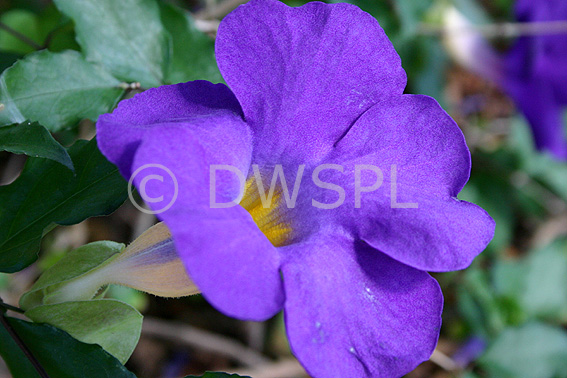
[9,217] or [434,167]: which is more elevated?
[434,167]

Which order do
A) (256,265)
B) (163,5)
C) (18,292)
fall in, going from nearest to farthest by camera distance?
(256,265) → (163,5) → (18,292)

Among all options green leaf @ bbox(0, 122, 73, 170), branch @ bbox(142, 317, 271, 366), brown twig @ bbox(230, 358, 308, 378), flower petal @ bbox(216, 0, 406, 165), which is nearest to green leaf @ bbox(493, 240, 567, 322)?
brown twig @ bbox(230, 358, 308, 378)

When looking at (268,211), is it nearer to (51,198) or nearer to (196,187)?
(196,187)

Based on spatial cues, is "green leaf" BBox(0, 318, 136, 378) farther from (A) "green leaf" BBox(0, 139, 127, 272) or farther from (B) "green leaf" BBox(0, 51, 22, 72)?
(B) "green leaf" BBox(0, 51, 22, 72)

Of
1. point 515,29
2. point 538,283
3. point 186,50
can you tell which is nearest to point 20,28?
point 186,50

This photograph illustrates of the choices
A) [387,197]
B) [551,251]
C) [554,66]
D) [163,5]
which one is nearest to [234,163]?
[387,197]

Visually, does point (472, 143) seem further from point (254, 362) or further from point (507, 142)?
point (254, 362)

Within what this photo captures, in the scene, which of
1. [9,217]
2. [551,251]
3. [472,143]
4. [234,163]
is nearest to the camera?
[234,163]

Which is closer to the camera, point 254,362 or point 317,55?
point 317,55
